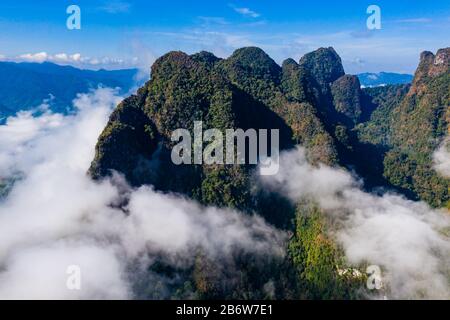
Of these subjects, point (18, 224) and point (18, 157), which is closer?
point (18, 224)

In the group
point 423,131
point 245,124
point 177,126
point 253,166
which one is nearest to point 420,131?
point 423,131

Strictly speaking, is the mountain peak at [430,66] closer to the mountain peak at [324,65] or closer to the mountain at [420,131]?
the mountain at [420,131]

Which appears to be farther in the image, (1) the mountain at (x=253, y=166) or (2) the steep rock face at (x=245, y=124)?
(2) the steep rock face at (x=245, y=124)

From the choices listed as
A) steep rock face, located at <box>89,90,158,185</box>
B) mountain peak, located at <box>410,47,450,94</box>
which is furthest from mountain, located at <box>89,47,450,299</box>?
mountain peak, located at <box>410,47,450,94</box>

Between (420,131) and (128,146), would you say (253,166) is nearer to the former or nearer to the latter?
(128,146)

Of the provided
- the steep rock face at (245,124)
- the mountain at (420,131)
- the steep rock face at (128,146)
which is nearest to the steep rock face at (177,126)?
the steep rock face at (128,146)

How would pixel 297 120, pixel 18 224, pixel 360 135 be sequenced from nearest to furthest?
pixel 18 224 < pixel 297 120 < pixel 360 135

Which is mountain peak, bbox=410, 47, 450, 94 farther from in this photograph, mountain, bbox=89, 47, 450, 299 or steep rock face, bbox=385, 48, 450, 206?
mountain, bbox=89, 47, 450, 299
